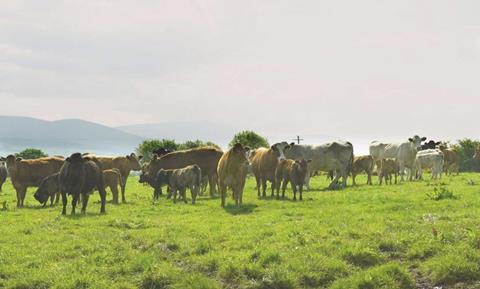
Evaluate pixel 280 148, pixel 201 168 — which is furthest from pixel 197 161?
pixel 280 148

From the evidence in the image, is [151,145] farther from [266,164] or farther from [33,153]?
[266,164]

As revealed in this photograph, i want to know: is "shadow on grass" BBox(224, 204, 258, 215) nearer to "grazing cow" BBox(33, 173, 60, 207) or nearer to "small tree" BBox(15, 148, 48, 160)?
"grazing cow" BBox(33, 173, 60, 207)

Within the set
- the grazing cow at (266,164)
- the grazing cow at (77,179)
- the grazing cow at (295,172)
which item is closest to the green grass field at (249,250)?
the grazing cow at (77,179)

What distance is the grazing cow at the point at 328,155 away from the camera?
3061cm

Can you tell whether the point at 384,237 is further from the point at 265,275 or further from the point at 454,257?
the point at 265,275

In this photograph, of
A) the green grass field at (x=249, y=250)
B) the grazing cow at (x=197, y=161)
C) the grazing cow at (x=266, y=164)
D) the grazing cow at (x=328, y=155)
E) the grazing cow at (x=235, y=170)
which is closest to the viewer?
the green grass field at (x=249, y=250)

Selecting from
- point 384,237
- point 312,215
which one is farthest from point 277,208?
point 384,237

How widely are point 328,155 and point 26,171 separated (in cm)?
1577

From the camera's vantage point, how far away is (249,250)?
12391 millimetres

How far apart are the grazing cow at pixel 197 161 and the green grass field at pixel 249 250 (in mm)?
9395

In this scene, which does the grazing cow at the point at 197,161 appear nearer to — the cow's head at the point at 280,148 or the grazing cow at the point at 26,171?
the cow's head at the point at 280,148

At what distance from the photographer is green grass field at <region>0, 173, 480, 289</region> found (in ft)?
35.9

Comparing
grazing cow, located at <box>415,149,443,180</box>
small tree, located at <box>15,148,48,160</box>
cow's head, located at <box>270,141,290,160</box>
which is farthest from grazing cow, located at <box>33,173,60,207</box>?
small tree, located at <box>15,148,48,160</box>

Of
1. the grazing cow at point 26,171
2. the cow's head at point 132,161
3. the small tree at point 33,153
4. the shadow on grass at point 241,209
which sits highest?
the small tree at point 33,153
